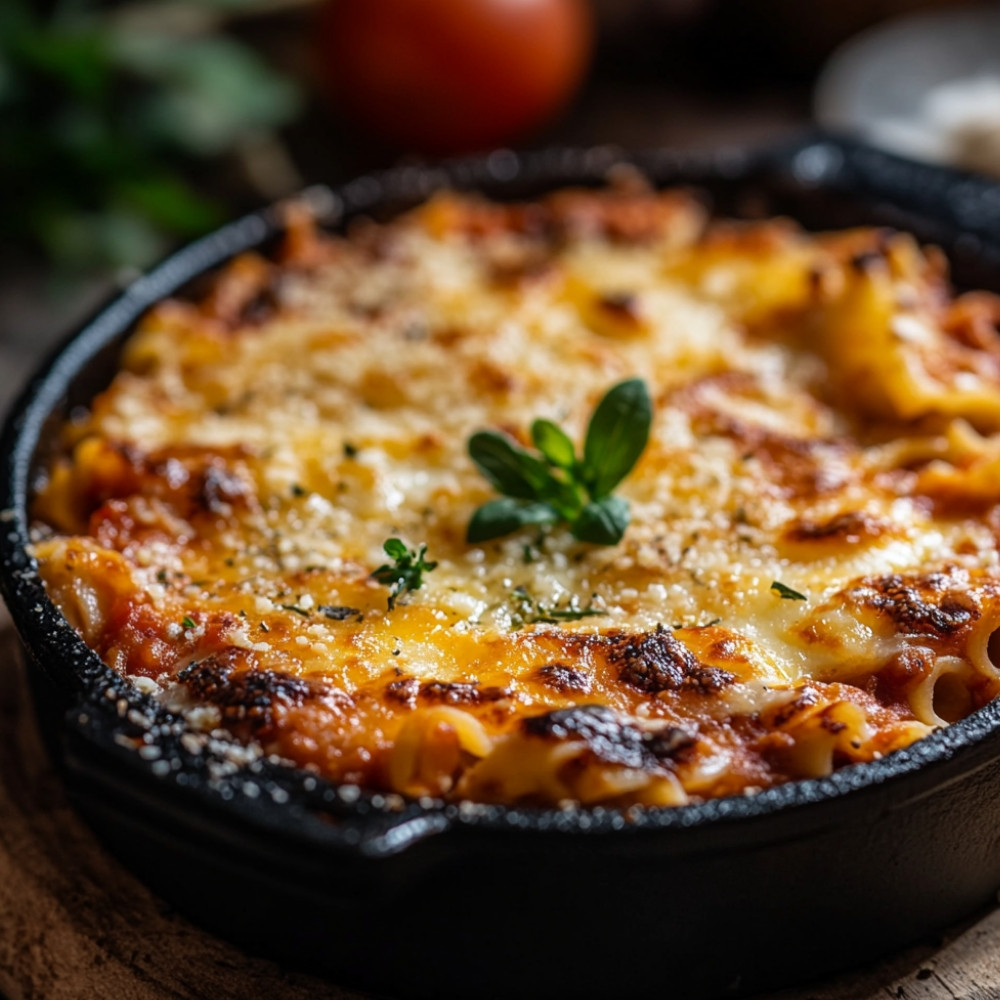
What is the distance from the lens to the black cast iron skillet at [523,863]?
77.9 inches

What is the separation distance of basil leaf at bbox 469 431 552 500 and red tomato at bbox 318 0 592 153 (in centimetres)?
327

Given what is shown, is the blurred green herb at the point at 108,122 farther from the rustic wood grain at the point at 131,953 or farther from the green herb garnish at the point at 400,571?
the rustic wood grain at the point at 131,953

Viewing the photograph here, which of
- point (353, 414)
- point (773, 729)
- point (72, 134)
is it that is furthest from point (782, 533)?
point (72, 134)

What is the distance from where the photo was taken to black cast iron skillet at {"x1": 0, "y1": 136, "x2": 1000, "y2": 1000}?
1.98 meters

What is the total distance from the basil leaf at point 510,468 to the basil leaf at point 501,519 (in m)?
0.04

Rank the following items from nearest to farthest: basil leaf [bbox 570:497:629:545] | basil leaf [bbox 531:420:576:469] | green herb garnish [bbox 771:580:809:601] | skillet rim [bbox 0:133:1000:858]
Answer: skillet rim [bbox 0:133:1000:858] < green herb garnish [bbox 771:580:809:601] < basil leaf [bbox 570:497:629:545] < basil leaf [bbox 531:420:576:469]

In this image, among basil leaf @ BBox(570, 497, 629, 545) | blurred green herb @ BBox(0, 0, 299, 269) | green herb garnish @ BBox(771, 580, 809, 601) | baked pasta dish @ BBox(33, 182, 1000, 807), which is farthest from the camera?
blurred green herb @ BBox(0, 0, 299, 269)

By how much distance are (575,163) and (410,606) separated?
6.82ft

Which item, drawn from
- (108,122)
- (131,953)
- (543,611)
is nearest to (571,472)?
(543,611)

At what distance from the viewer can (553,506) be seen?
9.07ft

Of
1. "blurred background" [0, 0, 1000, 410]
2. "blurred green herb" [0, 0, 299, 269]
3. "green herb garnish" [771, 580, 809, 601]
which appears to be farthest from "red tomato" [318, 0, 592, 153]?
"green herb garnish" [771, 580, 809, 601]

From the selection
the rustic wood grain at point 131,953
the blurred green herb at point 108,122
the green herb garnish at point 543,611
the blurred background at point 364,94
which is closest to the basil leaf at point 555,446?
the green herb garnish at point 543,611

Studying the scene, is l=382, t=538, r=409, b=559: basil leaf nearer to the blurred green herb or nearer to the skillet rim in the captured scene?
the skillet rim

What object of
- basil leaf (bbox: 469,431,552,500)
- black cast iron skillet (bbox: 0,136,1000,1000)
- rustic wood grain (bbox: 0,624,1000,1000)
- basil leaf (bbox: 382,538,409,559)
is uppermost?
basil leaf (bbox: 469,431,552,500)
